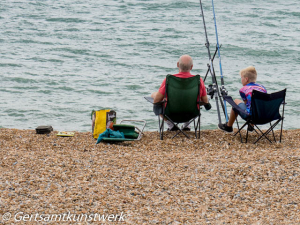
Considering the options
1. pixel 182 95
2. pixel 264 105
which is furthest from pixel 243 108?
pixel 182 95

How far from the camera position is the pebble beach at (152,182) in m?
3.40

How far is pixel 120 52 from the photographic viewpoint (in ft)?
47.7

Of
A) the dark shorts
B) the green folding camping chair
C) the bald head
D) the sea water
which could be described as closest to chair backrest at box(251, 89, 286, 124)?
the dark shorts

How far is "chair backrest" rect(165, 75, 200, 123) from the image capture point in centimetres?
549

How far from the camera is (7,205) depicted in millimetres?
3457

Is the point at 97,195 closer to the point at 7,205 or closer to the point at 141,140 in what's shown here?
the point at 7,205

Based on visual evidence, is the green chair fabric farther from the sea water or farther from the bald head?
the sea water

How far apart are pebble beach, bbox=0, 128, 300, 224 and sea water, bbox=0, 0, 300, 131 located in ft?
9.32

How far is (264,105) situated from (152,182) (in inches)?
79.2

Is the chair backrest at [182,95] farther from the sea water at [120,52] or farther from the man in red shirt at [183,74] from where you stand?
the sea water at [120,52]

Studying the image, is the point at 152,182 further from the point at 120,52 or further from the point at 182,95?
the point at 120,52

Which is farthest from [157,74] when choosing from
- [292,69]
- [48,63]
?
[292,69]

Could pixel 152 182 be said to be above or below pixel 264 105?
below

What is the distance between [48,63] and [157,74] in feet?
10.8
